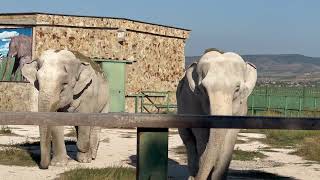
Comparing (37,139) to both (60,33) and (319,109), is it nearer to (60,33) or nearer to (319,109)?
(60,33)

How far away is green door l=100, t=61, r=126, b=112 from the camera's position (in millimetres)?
23969

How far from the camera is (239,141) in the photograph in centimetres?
1681

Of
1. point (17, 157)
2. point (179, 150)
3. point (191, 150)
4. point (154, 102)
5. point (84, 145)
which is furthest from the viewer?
point (154, 102)

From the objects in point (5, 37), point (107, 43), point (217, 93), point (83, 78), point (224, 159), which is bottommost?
point (224, 159)

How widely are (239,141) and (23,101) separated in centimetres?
986

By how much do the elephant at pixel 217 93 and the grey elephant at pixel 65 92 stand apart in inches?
98.6

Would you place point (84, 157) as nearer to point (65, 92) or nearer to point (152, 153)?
point (65, 92)

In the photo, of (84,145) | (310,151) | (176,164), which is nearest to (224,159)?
(176,164)

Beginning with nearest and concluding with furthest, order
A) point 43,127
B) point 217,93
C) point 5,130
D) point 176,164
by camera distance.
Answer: point 217,93 < point 43,127 < point 176,164 < point 5,130

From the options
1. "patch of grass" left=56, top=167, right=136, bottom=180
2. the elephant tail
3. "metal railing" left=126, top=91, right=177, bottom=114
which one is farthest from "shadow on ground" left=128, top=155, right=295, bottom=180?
"metal railing" left=126, top=91, right=177, bottom=114

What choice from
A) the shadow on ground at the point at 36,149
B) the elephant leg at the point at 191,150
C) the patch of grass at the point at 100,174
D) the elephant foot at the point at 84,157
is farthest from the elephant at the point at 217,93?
the shadow on ground at the point at 36,149

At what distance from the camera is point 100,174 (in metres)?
9.02

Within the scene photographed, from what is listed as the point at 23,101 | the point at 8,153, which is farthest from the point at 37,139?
the point at 23,101

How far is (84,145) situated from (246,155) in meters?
3.85
